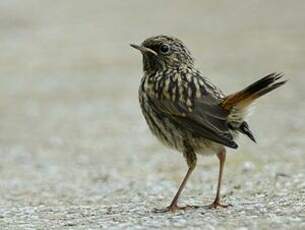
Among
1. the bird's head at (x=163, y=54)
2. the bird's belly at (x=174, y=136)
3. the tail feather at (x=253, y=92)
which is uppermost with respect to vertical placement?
the bird's head at (x=163, y=54)

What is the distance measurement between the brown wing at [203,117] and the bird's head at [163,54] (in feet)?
1.98

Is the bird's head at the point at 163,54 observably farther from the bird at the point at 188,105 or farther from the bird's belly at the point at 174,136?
the bird's belly at the point at 174,136

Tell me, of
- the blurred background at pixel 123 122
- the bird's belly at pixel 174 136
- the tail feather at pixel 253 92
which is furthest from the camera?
the blurred background at pixel 123 122

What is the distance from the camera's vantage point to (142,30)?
34031 mm

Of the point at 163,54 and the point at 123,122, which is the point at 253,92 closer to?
the point at 163,54

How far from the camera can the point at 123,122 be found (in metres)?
18.1


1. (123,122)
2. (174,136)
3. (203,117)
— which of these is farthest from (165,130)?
(123,122)

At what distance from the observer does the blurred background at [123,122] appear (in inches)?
376

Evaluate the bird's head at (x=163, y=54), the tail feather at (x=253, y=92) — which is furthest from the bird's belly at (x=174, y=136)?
the bird's head at (x=163, y=54)

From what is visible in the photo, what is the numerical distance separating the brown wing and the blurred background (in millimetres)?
670

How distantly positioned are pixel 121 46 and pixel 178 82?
2165 cm

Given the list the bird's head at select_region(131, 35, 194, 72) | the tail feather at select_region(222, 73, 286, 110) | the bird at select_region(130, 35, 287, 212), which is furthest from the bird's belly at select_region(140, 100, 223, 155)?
the bird's head at select_region(131, 35, 194, 72)

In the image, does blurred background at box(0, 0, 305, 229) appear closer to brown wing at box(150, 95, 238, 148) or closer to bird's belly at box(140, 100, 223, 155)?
bird's belly at box(140, 100, 223, 155)

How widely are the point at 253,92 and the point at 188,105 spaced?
0.64 meters
